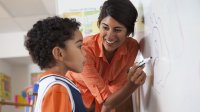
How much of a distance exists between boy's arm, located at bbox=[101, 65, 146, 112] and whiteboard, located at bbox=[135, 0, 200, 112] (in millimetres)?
42

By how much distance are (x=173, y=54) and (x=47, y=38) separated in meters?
0.38

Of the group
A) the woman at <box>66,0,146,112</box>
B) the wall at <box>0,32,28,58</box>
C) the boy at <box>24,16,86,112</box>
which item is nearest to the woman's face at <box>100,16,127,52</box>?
the woman at <box>66,0,146,112</box>

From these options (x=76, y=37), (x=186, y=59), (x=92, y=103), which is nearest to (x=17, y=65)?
(x=92, y=103)

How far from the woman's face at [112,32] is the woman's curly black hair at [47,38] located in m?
0.19

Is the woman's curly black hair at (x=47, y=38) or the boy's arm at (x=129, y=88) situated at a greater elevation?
the woman's curly black hair at (x=47, y=38)

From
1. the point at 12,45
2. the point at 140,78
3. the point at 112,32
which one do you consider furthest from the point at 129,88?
the point at 12,45

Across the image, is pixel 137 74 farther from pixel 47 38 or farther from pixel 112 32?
pixel 47 38

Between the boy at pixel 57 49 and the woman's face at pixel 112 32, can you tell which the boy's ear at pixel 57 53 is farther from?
the woman's face at pixel 112 32

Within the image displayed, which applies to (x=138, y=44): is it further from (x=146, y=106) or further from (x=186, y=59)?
(x=186, y=59)

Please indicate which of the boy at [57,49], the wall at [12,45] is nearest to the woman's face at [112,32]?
the boy at [57,49]

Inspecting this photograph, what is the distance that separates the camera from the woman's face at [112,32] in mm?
1052

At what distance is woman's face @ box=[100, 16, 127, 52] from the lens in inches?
41.4

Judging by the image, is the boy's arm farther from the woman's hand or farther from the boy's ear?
the boy's ear

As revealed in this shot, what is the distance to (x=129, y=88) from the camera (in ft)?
3.34
